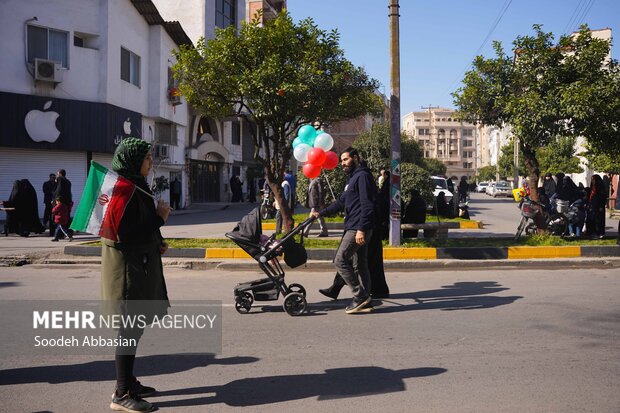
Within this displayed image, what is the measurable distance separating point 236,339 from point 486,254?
681 centimetres

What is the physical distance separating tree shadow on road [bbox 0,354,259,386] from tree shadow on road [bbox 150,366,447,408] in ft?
1.72

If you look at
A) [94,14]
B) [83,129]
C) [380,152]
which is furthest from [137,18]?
[380,152]

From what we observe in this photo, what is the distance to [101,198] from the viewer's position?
12.1 ft

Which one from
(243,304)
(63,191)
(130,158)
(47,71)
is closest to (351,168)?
(243,304)

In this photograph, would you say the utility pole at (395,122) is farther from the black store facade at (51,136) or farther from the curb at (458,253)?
the black store facade at (51,136)

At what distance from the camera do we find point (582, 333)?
5.61m

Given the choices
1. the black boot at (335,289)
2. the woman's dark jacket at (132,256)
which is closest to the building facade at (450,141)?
the black boot at (335,289)

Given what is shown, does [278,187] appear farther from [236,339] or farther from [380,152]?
[380,152]

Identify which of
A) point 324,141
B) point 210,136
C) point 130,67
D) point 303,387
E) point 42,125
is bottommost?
point 303,387

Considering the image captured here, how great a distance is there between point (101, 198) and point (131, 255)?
431 mm

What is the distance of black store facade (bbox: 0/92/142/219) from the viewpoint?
1923 cm

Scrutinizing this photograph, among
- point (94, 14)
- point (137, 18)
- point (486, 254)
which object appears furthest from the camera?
point (137, 18)

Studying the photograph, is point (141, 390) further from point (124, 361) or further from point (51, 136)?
point (51, 136)

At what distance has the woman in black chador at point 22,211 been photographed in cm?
1471
